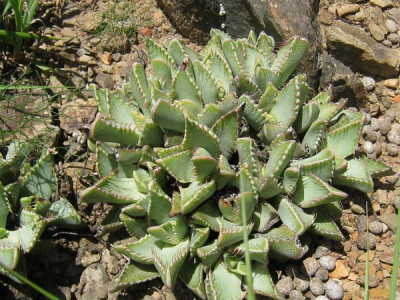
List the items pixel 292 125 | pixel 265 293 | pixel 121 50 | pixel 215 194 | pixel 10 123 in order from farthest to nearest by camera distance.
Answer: pixel 121 50
pixel 10 123
pixel 292 125
pixel 215 194
pixel 265 293

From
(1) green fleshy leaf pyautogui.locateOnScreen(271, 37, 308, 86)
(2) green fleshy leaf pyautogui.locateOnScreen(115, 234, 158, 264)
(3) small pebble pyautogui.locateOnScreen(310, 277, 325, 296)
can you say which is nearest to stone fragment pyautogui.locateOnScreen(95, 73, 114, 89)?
(1) green fleshy leaf pyautogui.locateOnScreen(271, 37, 308, 86)

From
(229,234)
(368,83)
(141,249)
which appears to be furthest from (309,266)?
(368,83)

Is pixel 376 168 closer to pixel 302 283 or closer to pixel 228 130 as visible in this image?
pixel 302 283

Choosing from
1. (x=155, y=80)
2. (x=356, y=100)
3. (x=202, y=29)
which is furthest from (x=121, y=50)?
(x=356, y=100)

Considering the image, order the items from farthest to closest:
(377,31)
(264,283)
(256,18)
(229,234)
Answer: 1. (377,31)
2. (256,18)
3. (264,283)
4. (229,234)

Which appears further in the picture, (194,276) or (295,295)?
(295,295)

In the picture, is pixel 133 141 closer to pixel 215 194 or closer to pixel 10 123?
pixel 215 194

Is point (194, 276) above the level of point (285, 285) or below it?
above
